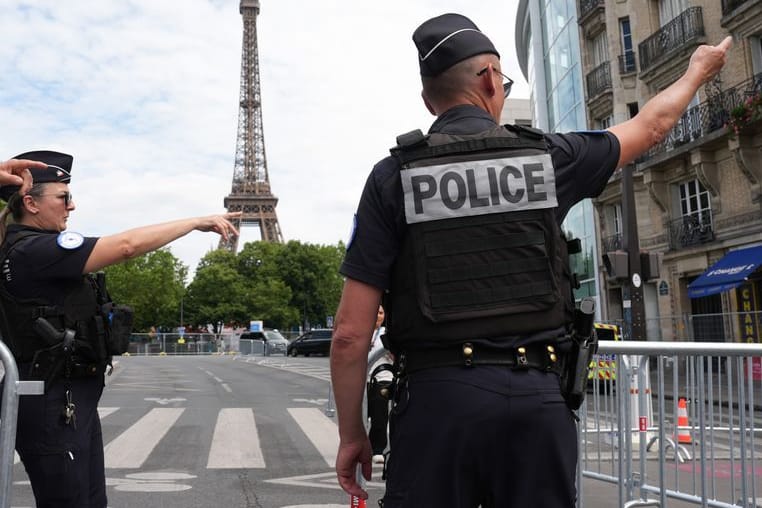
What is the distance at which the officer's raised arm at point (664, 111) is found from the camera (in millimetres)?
2400

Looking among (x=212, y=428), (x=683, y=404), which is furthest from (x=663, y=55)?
(x=683, y=404)

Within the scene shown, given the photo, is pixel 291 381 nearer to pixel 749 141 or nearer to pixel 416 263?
pixel 749 141

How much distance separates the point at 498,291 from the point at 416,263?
228 millimetres

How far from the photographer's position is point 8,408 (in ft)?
9.98

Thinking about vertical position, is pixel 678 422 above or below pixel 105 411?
above

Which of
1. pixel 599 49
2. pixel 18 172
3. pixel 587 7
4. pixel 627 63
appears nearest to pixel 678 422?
pixel 18 172

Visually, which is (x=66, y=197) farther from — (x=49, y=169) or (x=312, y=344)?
(x=312, y=344)

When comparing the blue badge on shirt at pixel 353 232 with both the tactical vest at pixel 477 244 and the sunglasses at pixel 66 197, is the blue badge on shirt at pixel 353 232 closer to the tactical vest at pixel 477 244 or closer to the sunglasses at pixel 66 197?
the tactical vest at pixel 477 244

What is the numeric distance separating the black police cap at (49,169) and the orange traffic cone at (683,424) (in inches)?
139

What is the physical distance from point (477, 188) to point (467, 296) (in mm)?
297

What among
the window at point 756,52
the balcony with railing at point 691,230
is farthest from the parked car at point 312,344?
the window at point 756,52

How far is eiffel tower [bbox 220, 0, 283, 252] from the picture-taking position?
303 ft

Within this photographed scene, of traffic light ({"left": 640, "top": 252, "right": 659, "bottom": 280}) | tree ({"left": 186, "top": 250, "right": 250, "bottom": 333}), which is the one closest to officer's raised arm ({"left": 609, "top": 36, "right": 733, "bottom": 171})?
traffic light ({"left": 640, "top": 252, "right": 659, "bottom": 280})

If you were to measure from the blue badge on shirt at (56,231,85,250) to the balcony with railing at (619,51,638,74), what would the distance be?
25.6m
